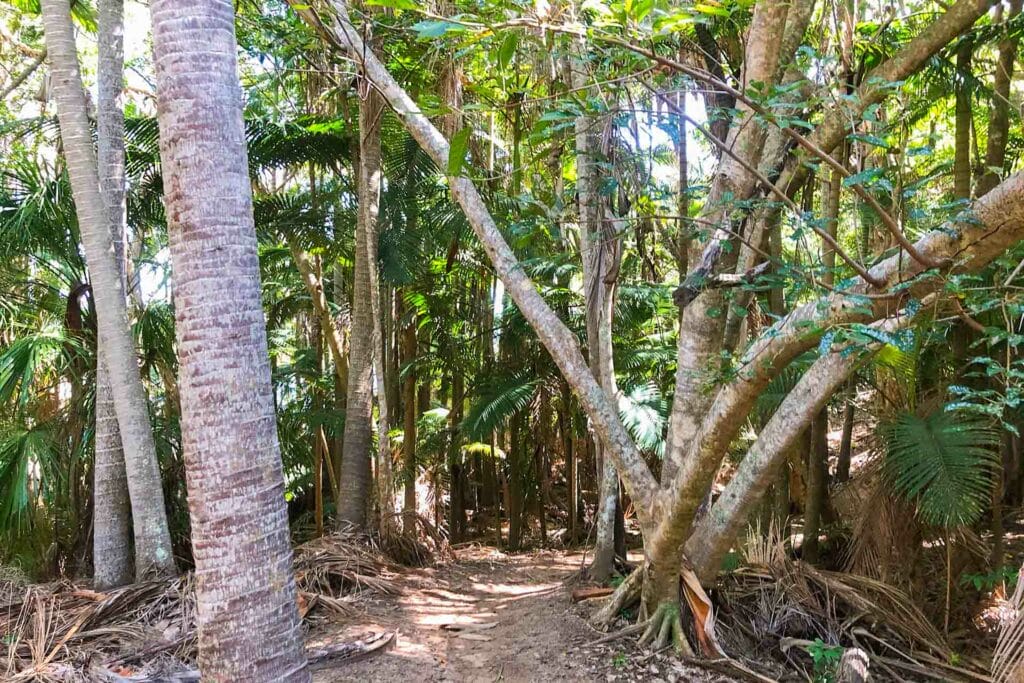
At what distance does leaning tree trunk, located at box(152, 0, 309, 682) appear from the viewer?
278cm

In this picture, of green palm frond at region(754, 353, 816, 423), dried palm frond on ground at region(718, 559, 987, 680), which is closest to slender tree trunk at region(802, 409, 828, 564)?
green palm frond at region(754, 353, 816, 423)

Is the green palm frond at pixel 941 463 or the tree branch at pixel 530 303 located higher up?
the tree branch at pixel 530 303

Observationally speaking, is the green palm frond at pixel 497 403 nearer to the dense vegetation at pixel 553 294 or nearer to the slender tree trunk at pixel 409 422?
the dense vegetation at pixel 553 294

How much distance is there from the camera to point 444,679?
492 cm

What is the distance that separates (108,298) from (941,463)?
663 cm

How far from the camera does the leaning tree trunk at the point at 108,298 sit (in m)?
5.97

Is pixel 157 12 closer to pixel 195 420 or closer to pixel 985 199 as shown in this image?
pixel 195 420

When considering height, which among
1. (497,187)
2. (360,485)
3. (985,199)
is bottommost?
(360,485)

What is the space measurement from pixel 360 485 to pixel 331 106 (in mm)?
5047

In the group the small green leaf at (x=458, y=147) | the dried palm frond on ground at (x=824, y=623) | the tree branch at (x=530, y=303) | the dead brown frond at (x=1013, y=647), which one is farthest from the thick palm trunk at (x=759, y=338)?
the small green leaf at (x=458, y=147)

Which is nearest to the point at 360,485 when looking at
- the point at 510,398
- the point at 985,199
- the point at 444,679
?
the point at 510,398

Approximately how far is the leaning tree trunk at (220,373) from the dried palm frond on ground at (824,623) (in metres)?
3.70

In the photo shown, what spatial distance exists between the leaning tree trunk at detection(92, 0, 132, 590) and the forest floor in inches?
80.6

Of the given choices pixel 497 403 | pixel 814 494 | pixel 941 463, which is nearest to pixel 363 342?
pixel 497 403
